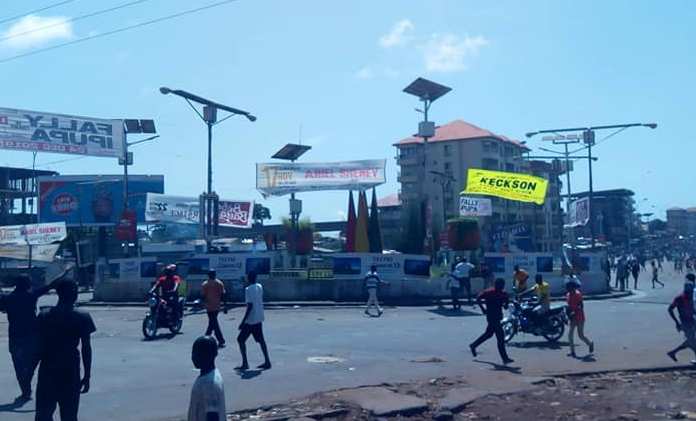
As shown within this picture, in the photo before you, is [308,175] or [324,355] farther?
[308,175]

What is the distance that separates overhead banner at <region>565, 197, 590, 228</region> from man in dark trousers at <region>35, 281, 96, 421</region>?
128 ft

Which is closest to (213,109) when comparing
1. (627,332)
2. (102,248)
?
(627,332)

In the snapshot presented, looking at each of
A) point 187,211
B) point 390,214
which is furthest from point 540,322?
point 390,214

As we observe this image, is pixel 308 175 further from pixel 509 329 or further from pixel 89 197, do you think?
pixel 509 329

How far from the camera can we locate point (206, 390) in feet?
18.2

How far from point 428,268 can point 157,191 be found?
135 feet

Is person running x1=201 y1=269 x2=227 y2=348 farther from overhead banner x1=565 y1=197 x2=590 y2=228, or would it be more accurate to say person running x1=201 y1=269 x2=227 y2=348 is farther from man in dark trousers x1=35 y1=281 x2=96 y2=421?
overhead banner x1=565 y1=197 x2=590 y2=228

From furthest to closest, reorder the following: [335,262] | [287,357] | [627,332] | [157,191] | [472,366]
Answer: [157,191] < [335,262] < [627,332] < [287,357] < [472,366]

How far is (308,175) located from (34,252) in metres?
16.9

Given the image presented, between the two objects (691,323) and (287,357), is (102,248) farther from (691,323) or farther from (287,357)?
(691,323)

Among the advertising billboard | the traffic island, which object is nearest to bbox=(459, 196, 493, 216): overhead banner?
the advertising billboard

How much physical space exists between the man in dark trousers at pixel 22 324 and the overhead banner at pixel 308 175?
35.2m

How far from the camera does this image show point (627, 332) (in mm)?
20719

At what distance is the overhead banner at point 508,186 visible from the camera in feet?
131
